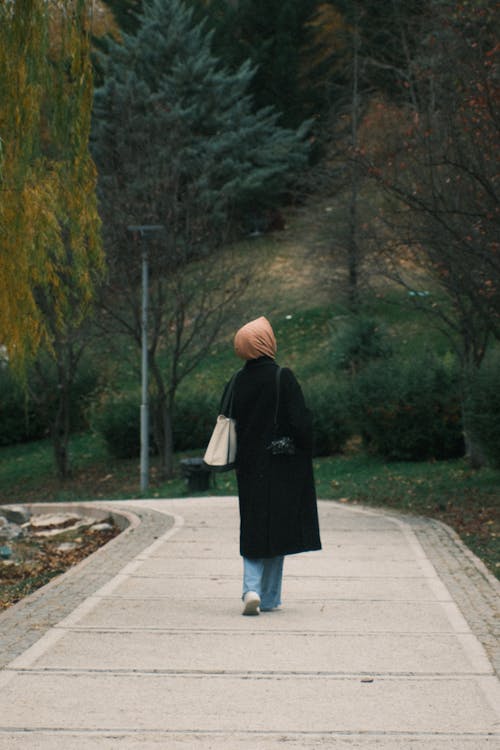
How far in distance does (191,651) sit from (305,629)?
1.00 metres

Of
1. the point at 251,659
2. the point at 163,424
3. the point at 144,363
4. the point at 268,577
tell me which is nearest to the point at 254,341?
the point at 268,577

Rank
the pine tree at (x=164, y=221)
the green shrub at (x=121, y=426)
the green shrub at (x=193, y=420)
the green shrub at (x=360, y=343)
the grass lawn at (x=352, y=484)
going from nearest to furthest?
the grass lawn at (x=352, y=484), the pine tree at (x=164, y=221), the green shrub at (x=193, y=420), the green shrub at (x=121, y=426), the green shrub at (x=360, y=343)

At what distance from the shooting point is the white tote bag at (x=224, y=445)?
8.57 m

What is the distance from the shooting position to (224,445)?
859 centimetres

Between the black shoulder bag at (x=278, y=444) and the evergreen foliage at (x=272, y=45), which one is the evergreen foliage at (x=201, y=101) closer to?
the evergreen foliage at (x=272, y=45)

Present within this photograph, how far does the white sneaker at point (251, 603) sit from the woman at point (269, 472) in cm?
9

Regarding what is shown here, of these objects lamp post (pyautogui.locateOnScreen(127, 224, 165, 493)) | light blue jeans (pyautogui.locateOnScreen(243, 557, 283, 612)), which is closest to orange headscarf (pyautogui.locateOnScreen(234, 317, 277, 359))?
light blue jeans (pyautogui.locateOnScreen(243, 557, 283, 612))

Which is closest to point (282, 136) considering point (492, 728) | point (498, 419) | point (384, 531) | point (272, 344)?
point (498, 419)

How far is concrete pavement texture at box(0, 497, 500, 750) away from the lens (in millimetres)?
5305

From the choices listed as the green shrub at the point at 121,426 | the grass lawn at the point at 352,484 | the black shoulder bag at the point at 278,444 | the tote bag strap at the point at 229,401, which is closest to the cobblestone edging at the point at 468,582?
the grass lawn at the point at 352,484

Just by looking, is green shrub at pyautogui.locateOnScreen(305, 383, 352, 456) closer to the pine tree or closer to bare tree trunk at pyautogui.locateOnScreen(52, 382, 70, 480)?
the pine tree

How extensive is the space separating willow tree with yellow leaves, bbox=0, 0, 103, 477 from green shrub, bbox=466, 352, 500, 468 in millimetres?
9927

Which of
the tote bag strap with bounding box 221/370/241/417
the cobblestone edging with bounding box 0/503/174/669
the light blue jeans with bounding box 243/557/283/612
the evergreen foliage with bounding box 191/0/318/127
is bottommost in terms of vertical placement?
the cobblestone edging with bounding box 0/503/174/669

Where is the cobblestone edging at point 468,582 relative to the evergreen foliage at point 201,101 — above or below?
below
